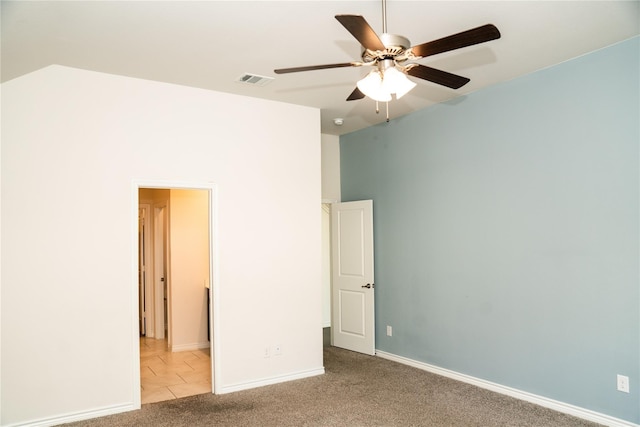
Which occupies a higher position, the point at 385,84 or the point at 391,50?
the point at 391,50

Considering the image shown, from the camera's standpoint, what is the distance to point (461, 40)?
2.27 m

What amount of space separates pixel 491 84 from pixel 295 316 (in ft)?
10.0

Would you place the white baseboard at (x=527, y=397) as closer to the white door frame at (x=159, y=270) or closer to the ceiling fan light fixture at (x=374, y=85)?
the ceiling fan light fixture at (x=374, y=85)

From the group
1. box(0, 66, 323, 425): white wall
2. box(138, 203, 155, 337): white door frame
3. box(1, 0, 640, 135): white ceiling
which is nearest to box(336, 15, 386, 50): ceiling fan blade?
box(1, 0, 640, 135): white ceiling

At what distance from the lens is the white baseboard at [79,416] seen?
3.66m

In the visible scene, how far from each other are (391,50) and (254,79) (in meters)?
2.13

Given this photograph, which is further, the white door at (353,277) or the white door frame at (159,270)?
the white door frame at (159,270)

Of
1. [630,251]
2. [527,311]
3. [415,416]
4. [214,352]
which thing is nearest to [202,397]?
[214,352]

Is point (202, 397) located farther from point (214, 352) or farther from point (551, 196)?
point (551, 196)

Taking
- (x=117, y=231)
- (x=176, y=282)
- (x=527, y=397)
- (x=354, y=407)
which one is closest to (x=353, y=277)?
(x=354, y=407)

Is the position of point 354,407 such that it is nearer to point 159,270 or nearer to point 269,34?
point 269,34

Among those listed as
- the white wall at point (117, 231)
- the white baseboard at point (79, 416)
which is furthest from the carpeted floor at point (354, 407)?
the white wall at point (117, 231)

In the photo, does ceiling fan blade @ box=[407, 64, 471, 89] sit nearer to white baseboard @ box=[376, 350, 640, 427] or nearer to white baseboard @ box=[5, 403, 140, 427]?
white baseboard @ box=[376, 350, 640, 427]

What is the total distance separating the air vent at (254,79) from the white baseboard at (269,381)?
2.89 metres
